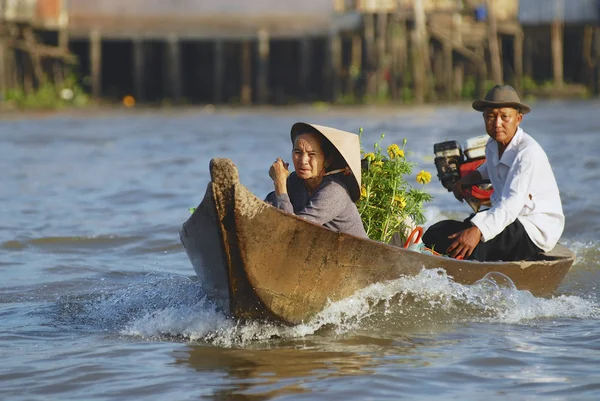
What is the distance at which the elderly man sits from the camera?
595 cm

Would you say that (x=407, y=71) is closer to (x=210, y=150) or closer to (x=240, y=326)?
(x=210, y=150)

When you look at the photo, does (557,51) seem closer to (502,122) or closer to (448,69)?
(448,69)

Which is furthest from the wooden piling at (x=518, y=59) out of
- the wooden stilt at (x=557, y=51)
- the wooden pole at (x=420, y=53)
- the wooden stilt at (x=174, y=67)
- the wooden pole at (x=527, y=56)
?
the wooden stilt at (x=174, y=67)

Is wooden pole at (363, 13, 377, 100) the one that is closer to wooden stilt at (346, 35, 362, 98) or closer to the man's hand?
wooden stilt at (346, 35, 362, 98)

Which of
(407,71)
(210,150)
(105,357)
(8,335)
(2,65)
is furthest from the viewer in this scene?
(407,71)

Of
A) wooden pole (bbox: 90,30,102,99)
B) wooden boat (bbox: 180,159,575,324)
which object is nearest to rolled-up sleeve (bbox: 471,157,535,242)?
wooden boat (bbox: 180,159,575,324)

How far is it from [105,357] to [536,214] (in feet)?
8.16

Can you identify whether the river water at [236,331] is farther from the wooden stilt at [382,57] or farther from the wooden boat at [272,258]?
the wooden stilt at [382,57]

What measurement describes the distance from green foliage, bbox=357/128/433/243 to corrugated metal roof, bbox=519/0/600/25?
21.0 metres

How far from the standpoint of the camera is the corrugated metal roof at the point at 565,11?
2627cm

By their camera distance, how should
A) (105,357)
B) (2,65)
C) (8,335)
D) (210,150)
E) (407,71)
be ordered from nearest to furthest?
(105,357)
(8,335)
(210,150)
(2,65)
(407,71)

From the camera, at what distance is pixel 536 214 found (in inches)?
245

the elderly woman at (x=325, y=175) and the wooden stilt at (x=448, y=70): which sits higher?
the wooden stilt at (x=448, y=70)

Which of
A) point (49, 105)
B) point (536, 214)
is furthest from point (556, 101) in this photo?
point (536, 214)
